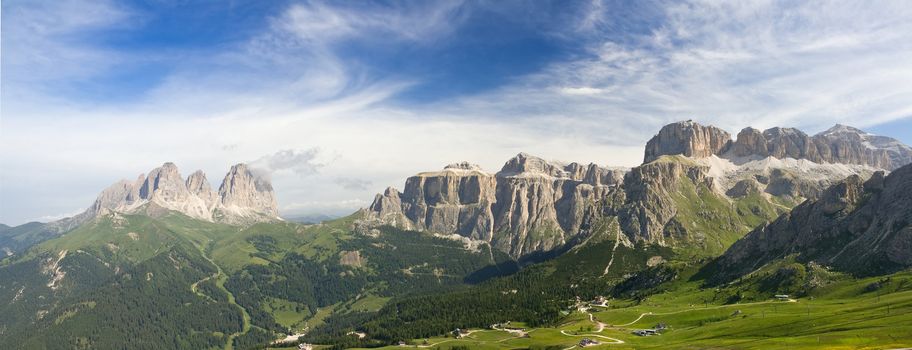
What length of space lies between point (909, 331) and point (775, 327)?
44.5 m

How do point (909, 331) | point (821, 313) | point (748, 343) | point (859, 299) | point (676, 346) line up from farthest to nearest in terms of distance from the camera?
point (859, 299), point (821, 313), point (676, 346), point (748, 343), point (909, 331)

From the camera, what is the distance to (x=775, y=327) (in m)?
165

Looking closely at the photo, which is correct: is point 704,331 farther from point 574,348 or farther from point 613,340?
point 574,348

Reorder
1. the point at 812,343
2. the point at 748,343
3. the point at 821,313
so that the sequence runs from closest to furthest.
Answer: the point at 812,343
the point at 748,343
the point at 821,313

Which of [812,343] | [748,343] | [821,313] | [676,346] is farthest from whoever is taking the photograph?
[821,313]

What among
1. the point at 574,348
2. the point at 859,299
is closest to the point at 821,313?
the point at 859,299

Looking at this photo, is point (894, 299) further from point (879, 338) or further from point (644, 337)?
point (644, 337)

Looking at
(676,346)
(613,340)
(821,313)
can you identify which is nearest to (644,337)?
(613,340)

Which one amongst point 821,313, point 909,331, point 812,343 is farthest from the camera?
point 821,313

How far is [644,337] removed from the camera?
198750mm

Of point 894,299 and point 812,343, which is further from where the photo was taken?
point 894,299

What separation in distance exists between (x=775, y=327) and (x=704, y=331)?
23.5m

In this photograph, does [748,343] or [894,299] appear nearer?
[748,343]

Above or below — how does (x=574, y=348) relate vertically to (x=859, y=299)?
below
